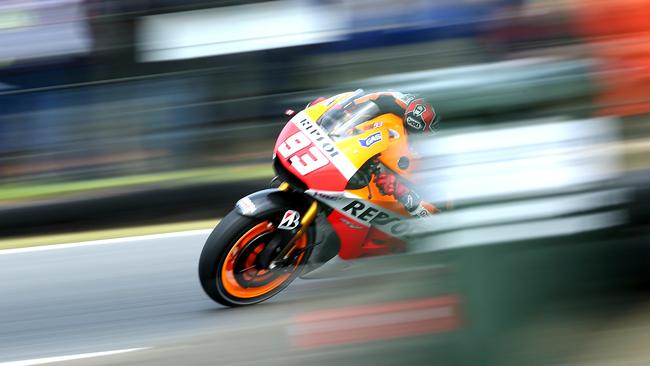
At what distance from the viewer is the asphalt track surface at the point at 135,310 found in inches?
144

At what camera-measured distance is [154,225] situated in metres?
7.21

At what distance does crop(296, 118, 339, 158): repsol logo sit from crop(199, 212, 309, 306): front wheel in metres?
0.44

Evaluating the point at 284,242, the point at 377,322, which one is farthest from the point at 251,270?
the point at 377,322

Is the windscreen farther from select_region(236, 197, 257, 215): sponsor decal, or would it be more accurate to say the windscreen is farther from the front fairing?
select_region(236, 197, 257, 215): sponsor decal

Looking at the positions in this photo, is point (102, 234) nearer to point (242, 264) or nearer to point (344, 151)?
point (242, 264)

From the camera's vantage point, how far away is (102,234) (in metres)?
7.07

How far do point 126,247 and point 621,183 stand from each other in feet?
14.7

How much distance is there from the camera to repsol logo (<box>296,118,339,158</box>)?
498cm

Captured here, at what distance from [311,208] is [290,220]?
0.42ft

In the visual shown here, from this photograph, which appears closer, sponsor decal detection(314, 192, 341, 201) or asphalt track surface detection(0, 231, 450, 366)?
asphalt track surface detection(0, 231, 450, 366)

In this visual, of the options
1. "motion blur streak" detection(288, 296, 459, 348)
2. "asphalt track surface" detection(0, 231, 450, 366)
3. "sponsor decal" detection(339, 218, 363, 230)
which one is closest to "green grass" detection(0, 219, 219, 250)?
"asphalt track surface" detection(0, 231, 450, 366)

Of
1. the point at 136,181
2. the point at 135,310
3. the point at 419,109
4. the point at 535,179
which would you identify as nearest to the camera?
the point at 535,179

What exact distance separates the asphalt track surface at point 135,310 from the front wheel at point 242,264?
0.31 feet

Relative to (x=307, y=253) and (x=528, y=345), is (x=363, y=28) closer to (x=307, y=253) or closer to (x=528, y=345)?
(x=307, y=253)
